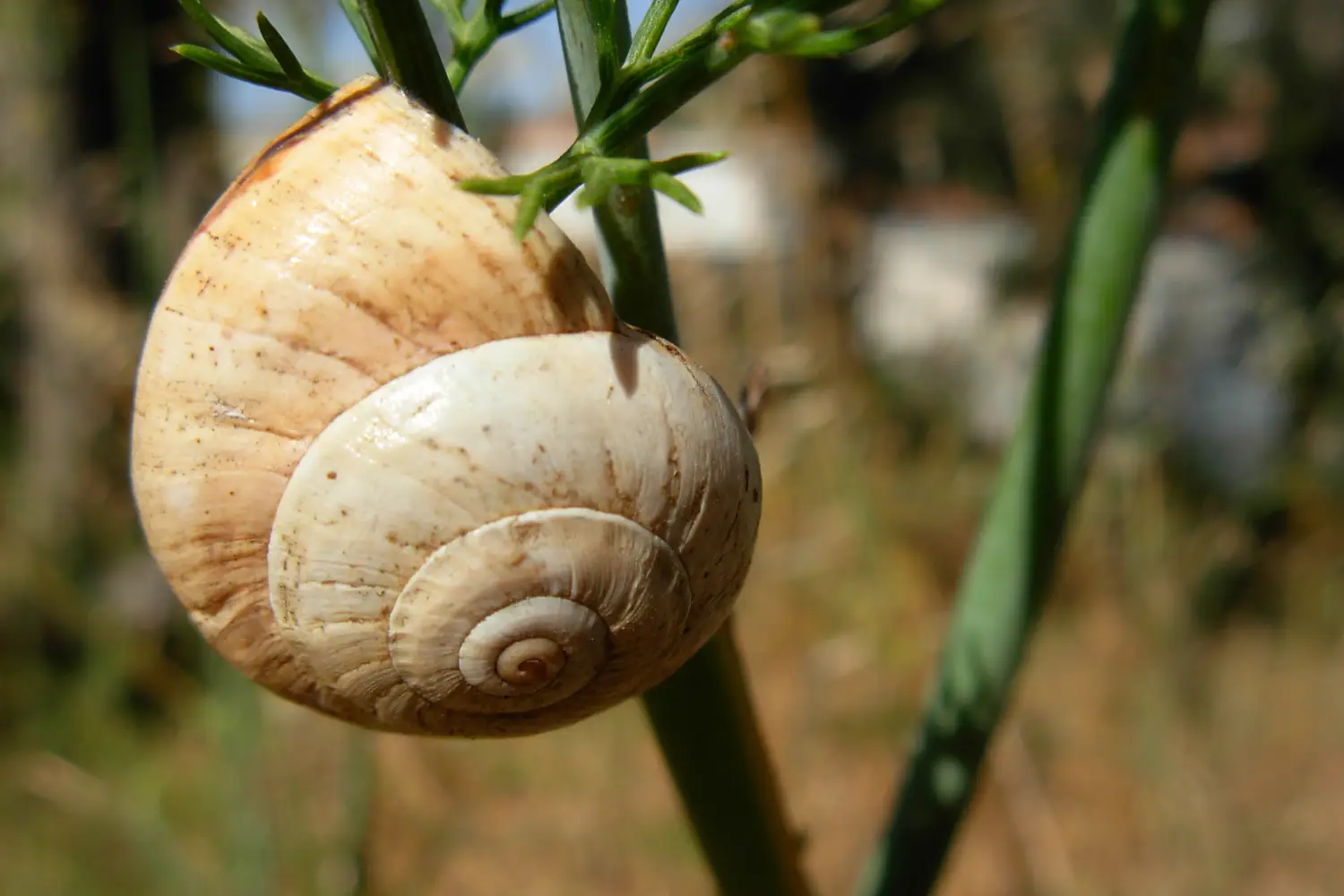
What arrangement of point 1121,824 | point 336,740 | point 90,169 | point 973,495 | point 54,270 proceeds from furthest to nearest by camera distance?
point 973,495, point 90,169, point 54,270, point 1121,824, point 336,740

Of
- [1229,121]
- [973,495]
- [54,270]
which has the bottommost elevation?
[973,495]

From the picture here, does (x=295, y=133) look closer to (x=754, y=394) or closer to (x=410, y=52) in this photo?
(x=410, y=52)

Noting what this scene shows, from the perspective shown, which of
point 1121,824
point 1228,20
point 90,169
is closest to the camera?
point 1121,824

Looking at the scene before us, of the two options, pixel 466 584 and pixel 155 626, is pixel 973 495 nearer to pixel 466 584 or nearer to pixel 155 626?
pixel 155 626

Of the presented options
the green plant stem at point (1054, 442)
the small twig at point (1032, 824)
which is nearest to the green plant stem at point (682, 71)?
the green plant stem at point (1054, 442)

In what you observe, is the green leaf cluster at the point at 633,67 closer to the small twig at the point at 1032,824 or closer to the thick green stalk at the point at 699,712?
the thick green stalk at the point at 699,712

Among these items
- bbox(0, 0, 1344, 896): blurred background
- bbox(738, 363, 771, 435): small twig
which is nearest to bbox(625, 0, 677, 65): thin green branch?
bbox(738, 363, 771, 435): small twig

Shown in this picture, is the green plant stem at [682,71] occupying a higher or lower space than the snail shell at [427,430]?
higher

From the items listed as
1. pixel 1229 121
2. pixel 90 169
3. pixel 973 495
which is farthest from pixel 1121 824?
pixel 90 169
